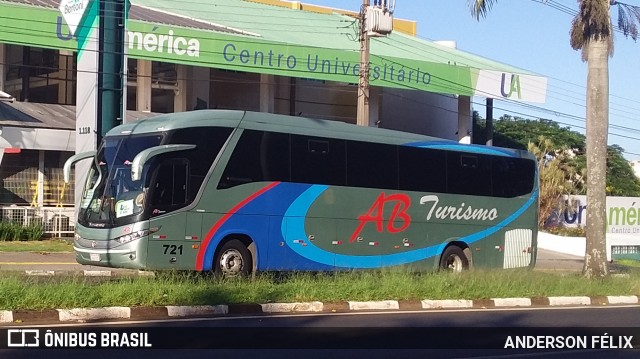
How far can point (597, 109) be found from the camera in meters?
23.6

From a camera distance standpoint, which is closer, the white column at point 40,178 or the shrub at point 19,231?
the shrub at point 19,231

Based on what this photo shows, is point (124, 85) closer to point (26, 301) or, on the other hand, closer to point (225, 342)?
point (26, 301)

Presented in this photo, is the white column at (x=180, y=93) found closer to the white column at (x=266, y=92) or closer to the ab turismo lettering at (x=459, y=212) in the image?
the white column at (x=266, y=92)

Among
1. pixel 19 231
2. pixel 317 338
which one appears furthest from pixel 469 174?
pixel 19 231

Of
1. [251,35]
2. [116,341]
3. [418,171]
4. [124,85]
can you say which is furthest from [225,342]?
[251,35]

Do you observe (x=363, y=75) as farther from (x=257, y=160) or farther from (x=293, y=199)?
(x=257, y=160)

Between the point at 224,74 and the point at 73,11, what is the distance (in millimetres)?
12733

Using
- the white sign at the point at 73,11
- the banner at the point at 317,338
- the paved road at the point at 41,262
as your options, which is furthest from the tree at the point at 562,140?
the banner at the point at 317,338

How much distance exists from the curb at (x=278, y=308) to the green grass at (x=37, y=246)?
1207 cm

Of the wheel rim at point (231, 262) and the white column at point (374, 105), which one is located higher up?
the white column at point (374, 105)

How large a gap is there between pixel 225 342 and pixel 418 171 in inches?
468

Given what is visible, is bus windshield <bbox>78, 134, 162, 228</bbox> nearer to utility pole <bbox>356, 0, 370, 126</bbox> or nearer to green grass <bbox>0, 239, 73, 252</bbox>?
green grass <bbox>0, 239, 73, 252</bbox>

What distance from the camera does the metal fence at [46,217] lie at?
29281 mm

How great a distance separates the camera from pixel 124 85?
27.2 metres
